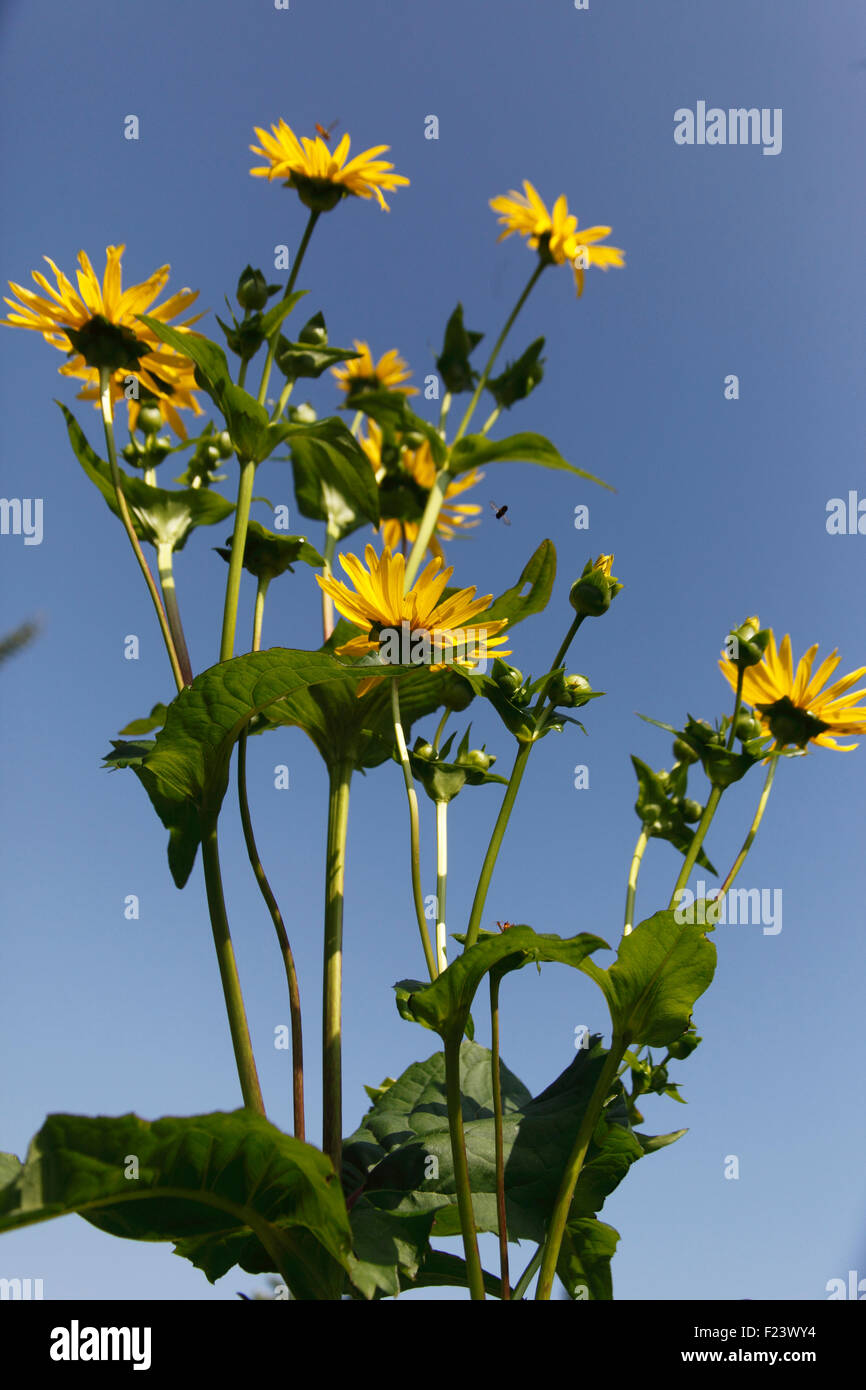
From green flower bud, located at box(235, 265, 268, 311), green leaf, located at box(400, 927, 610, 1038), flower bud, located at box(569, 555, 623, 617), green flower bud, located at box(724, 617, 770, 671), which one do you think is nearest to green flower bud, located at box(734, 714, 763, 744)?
green flower bud, located at box(724, 617, 770, 671)

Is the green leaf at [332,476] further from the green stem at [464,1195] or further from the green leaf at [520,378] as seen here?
the green stem at [464,1195]

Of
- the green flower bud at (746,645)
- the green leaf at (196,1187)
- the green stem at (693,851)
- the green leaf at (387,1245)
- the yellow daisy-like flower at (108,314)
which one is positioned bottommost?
the green leaf at (387,1245)

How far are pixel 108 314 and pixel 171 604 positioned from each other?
Answer: 0.80 feet

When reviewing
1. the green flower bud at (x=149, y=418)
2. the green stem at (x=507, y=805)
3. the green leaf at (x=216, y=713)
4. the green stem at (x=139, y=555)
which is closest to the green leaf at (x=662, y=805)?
the green stem at (x=507, y=805)

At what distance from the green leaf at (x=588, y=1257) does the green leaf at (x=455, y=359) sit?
62cm

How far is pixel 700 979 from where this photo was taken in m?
0.56

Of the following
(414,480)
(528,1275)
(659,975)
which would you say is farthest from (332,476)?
(528,1275)

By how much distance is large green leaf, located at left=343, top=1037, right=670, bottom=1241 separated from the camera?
0.57m

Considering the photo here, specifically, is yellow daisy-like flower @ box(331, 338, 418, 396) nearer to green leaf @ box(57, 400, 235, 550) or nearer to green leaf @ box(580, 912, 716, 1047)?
green leaf @ box(57, 400, 235, 550)

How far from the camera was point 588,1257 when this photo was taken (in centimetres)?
65

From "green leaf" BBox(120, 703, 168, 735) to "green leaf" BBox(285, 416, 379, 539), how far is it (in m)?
0.22

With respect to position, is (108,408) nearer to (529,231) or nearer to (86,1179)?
(529,231)

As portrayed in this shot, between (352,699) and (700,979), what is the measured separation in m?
0.29

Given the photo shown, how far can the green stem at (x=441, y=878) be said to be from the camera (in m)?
0.57
